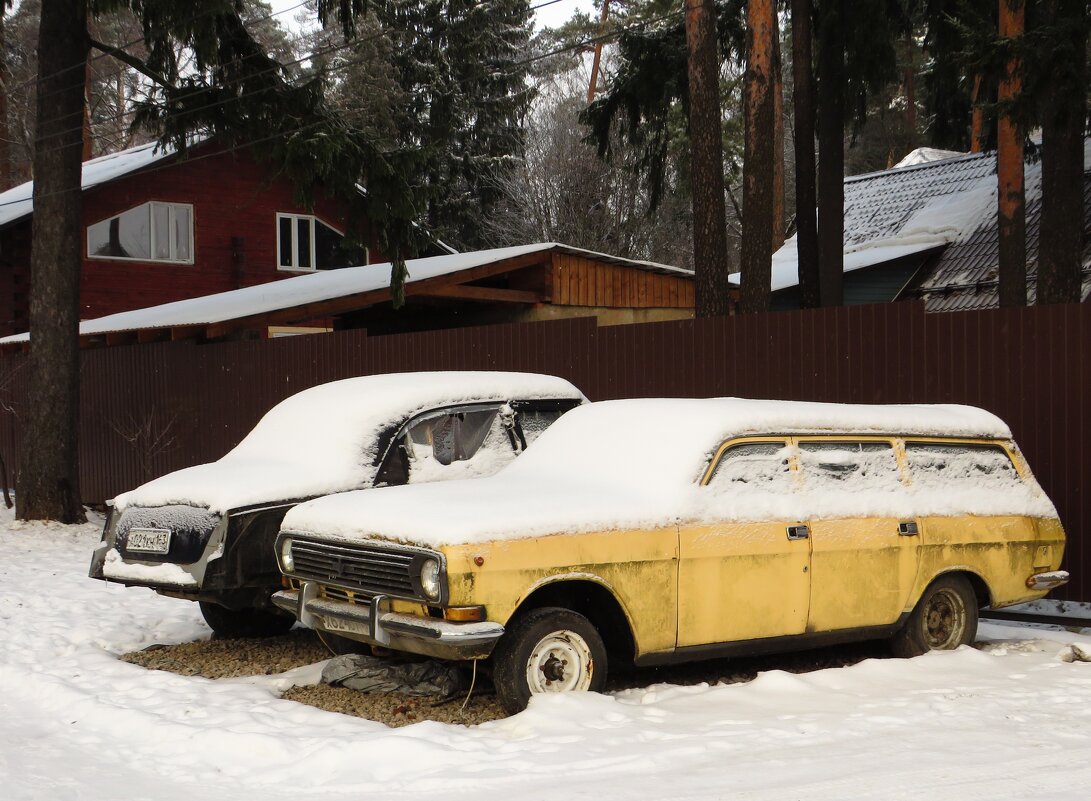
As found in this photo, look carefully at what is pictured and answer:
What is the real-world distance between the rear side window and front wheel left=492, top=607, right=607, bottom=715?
249 cm

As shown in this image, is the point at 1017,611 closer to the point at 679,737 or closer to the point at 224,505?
the point at 679,737

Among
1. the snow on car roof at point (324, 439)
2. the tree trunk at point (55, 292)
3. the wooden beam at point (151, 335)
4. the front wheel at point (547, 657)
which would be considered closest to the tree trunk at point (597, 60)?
the wooden beam at point (151, 335)

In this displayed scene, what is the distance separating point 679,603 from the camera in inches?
266

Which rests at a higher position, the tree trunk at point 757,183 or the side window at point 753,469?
the tree trunk at point 757,183

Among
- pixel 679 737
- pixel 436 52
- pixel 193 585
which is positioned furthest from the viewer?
pixel 436 52

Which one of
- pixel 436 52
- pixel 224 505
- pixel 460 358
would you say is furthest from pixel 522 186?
pixel 224 505

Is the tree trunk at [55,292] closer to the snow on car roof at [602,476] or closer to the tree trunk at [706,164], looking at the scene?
the tree trunk at [706,164]

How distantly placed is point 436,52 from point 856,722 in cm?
3779

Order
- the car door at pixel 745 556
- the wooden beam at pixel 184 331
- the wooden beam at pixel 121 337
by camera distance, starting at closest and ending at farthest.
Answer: the car door at pixel 745 556, the wooden beam at pixel 184 331, the wooden beam at pixel 121 337

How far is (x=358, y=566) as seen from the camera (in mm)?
6684

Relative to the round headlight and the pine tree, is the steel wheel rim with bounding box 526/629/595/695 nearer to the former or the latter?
the round headlight

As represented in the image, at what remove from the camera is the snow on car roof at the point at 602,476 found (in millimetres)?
6465

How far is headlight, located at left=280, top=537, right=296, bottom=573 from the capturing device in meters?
7.19

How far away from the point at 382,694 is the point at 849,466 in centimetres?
301
